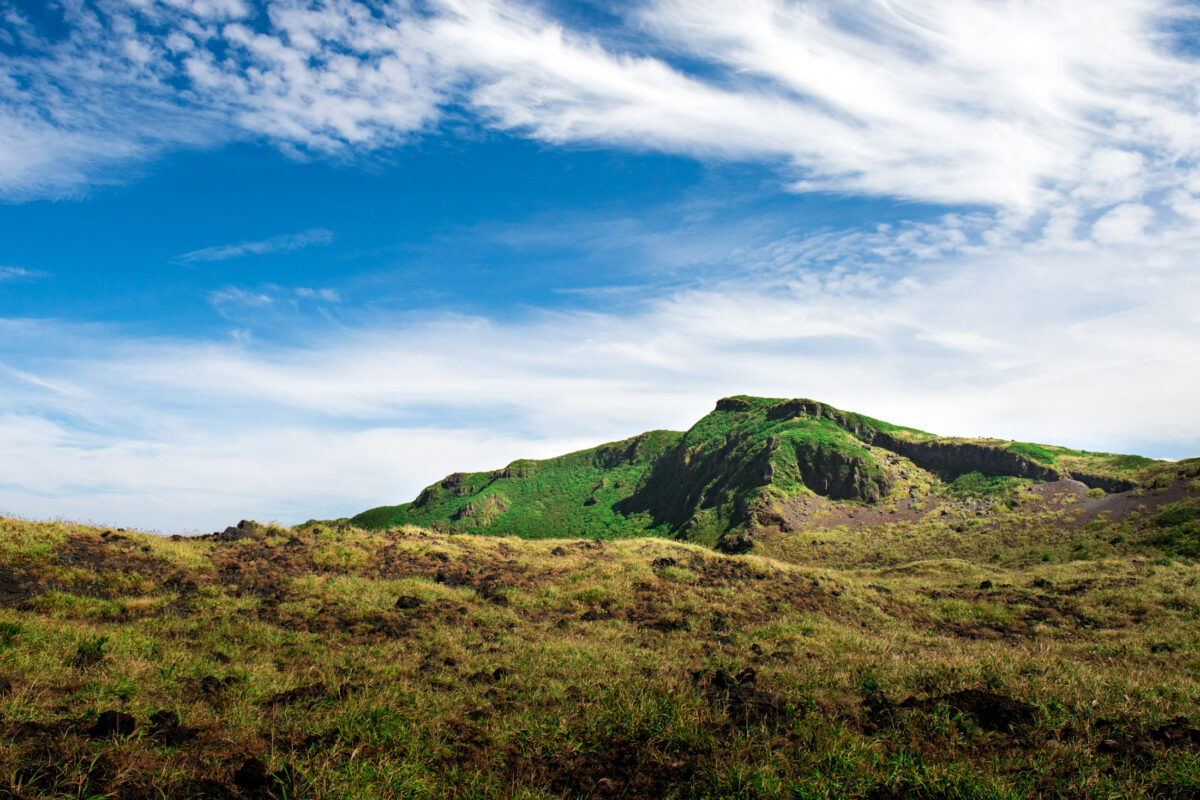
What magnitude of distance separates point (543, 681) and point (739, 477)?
82003 millimetres

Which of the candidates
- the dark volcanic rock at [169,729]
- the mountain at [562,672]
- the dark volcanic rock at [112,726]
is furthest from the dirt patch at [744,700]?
the dark volcanic rock at [112,726]

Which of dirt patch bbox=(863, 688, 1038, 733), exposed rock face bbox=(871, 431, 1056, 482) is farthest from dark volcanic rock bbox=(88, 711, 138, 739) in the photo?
exposed rock face bbox=(871, 431, 1056, 482)

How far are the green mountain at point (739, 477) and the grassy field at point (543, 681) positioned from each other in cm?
4906

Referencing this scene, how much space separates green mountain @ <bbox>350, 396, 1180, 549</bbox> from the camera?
7519 centimetres

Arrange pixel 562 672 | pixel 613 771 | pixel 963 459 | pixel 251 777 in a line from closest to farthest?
pixel 251 777
pixel 613 771
pixel 562 672
pixel 963 459

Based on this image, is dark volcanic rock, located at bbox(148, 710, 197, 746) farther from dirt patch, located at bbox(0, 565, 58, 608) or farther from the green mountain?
the green mountain

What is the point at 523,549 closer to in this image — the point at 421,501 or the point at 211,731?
the point at 211,731

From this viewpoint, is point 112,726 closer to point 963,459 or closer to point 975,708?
point 975,708

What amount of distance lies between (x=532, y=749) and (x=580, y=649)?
6.19m


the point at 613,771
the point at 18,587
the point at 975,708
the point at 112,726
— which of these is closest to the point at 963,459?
the point at 975,708

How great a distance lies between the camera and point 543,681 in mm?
10234

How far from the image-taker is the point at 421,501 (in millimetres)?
143125

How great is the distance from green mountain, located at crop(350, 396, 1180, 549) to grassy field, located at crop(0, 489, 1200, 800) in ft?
161

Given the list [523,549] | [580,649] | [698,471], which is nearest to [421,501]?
[698,471]
